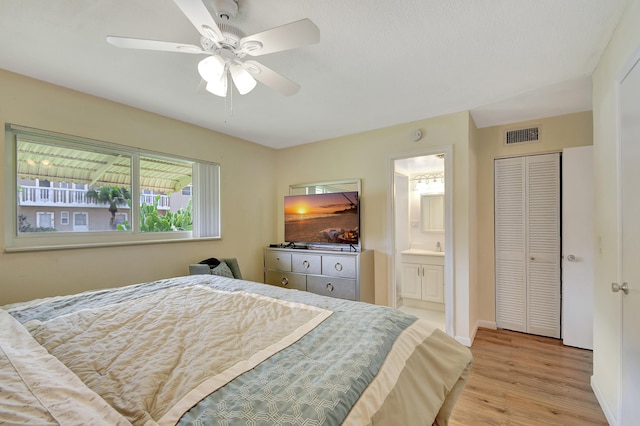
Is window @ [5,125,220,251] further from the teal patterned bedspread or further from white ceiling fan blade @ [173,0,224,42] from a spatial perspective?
white ceiling fan blade @ [173,0,224,42]

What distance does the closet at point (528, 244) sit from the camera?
3029mm

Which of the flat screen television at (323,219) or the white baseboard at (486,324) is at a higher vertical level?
the flat screen television at (323,219)

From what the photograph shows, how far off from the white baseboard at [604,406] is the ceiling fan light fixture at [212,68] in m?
3.17

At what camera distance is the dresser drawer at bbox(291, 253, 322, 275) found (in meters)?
3.45

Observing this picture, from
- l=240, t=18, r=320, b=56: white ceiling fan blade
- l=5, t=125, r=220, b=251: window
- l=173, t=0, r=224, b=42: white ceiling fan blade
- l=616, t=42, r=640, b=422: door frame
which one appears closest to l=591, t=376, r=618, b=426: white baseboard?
l=616, t=42, r=640, b=422: door frame

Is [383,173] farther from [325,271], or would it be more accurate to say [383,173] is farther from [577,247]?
[577,247]

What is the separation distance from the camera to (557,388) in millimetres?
2127

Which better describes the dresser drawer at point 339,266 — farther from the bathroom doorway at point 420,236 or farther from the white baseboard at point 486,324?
the white baseboard at point 486,324

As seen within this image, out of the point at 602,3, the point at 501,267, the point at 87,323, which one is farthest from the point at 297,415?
the point at 501,267

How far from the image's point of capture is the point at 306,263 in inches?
139

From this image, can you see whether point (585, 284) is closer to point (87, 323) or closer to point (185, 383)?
point (185, 383)

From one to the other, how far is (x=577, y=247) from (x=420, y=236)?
1.97m

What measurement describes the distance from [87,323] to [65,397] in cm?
72

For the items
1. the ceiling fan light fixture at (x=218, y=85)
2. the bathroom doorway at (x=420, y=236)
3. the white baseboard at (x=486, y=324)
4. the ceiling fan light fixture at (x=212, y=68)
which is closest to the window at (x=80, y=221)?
the ceiling fan light fixture at (x=218, y=85)
